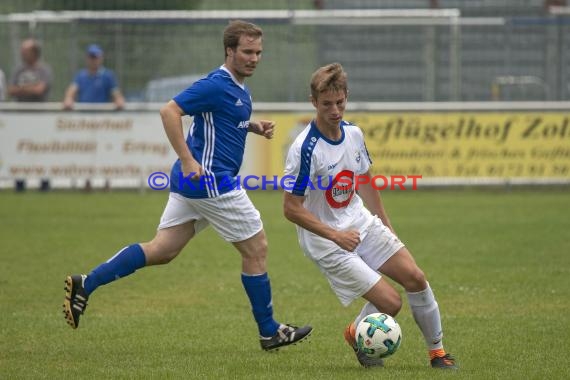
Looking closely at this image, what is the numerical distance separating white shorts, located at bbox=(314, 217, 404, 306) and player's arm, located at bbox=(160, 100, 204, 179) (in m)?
0.90

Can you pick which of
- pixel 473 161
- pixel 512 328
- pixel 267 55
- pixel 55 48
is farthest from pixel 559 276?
pixel 55 48

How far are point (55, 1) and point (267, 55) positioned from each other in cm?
496

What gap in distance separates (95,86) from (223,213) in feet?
36.6

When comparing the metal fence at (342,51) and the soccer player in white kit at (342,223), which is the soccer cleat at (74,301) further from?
the metal fence at (342,51)

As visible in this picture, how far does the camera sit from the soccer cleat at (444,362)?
6312 mm

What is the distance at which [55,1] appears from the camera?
21453mm

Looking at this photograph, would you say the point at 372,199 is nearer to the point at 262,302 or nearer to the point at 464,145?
the point at 262,302

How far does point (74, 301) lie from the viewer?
696 centimetres

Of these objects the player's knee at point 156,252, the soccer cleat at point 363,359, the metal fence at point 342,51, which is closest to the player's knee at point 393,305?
the soccer cleat at point 363,359

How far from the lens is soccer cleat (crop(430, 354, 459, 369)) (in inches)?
249

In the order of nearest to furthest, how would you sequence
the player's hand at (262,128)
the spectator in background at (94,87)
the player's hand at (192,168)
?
the player's hand at (192,168)
the player's hand at (262,128)
the spectator in background at (94,87)

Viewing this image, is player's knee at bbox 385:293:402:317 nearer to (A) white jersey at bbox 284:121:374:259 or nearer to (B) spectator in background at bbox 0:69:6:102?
(A) white jersey at bbox 284:121:374:259

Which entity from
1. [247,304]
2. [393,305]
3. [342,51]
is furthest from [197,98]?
[342,51]

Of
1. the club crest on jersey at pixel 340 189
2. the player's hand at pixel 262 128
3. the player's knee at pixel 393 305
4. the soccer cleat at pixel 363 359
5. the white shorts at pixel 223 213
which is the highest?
the player's hand at pixel 262 128
